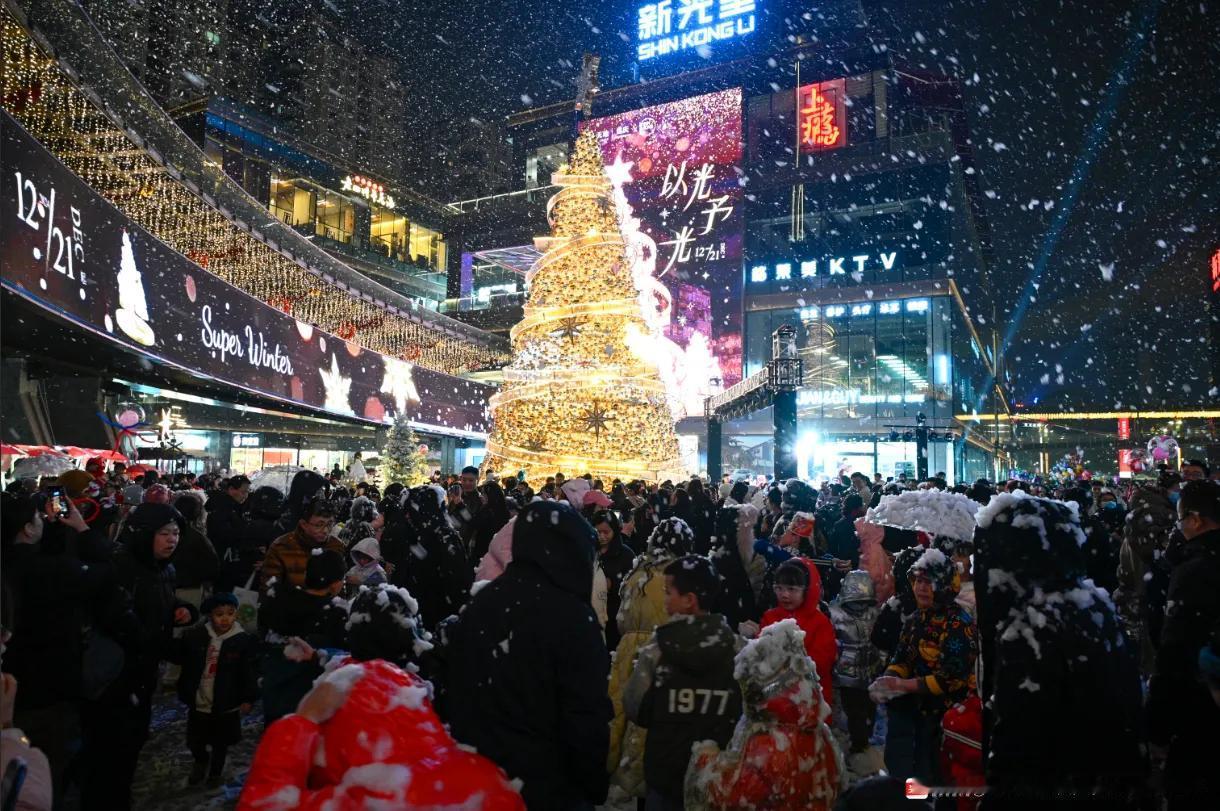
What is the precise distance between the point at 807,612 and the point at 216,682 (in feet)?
12.1

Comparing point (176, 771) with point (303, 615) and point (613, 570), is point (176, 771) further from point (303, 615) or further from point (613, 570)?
point (613, 570)

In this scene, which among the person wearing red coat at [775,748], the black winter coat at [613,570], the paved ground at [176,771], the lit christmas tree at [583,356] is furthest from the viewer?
the lit christmas tree at [583,356]

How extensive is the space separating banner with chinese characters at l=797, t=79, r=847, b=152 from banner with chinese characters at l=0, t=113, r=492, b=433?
31.4m

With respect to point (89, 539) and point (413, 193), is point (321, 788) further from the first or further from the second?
point (413, 193)

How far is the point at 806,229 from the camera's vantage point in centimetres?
4400

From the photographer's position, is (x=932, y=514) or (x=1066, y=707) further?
(x=932, y=514)

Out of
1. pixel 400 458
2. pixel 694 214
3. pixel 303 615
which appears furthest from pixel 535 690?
pixel 694 214

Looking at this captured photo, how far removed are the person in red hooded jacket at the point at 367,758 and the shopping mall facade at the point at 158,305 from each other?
846 cm

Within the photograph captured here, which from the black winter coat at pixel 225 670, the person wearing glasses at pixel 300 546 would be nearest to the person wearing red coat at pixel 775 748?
the person wearing glasses at pixel 300 546

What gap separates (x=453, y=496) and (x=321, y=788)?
25.5 ft

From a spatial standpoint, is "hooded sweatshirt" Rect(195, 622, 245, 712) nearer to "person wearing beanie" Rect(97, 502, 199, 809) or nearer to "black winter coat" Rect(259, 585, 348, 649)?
"person wearing beanie" Rect(97, 502, 199, 809)

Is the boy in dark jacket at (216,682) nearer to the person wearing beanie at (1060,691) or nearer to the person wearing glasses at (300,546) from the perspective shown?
the person wearing glasses at (300,546)

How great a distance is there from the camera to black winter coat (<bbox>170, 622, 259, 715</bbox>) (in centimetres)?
483

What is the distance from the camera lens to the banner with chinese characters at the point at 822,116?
44.5 meters
